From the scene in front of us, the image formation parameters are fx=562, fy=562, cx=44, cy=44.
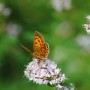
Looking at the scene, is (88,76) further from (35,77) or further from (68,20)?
(35,77)

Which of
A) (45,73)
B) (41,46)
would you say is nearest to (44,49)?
(41,46)

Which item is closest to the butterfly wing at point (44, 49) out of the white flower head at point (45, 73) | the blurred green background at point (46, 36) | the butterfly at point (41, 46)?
the butterfly at point (41, 46)

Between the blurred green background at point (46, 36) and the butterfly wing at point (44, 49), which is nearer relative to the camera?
the butterfly wing at point (44, 49)

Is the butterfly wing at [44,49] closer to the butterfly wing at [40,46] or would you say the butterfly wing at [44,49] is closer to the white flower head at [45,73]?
the butterfly wing at [40,46]

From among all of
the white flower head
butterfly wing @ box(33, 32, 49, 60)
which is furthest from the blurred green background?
butterfly wing @ box(33, 32, 49, 60)

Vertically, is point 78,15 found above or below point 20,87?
above

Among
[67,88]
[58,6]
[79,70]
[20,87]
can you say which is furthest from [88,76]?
[67,88]

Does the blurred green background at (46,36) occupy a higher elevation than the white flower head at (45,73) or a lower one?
higher
